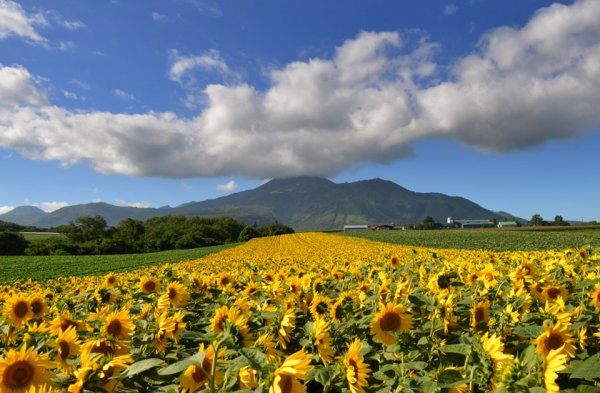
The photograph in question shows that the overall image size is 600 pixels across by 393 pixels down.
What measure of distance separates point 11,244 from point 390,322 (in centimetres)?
8194

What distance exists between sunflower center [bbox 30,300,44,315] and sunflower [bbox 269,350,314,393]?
10.4ft

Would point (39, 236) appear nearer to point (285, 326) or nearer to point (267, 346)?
point (285, 326)

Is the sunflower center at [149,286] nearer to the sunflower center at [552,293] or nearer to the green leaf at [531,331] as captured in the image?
the green leaf at [531,331]

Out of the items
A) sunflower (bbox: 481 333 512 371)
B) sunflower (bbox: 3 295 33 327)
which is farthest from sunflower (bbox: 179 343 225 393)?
sunflower (bbox: 3 295 33 327)

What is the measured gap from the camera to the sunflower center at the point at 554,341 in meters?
2.17

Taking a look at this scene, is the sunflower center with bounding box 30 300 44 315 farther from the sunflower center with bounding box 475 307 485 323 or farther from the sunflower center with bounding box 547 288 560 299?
the sunflower center with bounding box 547 288 560 299

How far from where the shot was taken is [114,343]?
2342 mm

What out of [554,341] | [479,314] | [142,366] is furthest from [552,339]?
[142,366]

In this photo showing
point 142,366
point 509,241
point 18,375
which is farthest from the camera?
point 509,241

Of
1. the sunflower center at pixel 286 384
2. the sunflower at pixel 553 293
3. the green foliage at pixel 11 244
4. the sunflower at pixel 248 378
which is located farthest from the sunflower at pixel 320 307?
the green foliage at pixel 11 244

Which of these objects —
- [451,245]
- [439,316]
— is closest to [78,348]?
[439,316]

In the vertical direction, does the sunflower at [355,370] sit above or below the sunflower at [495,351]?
below

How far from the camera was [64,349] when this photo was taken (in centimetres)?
230

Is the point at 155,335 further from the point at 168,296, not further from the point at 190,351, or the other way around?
the point at 168,296
